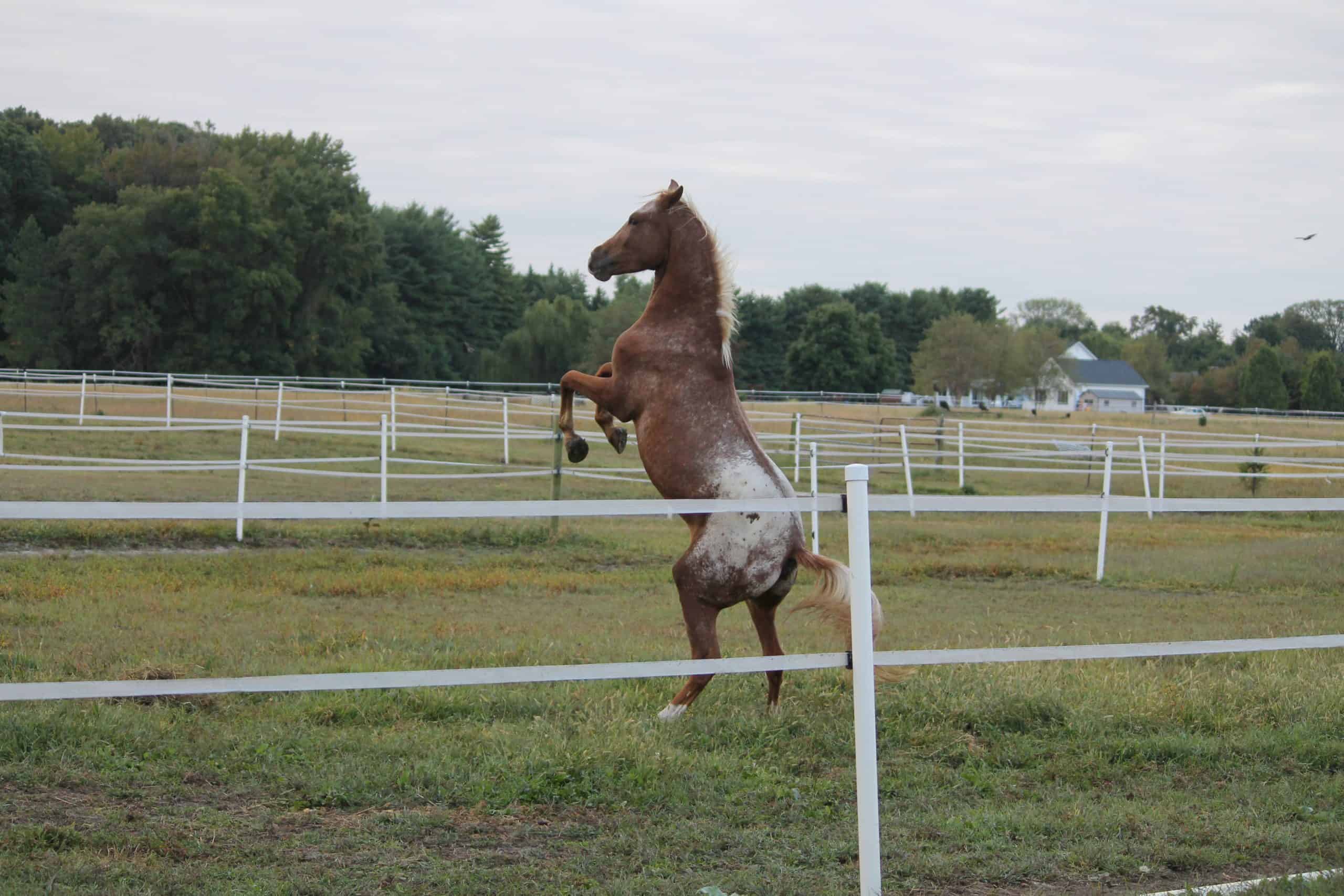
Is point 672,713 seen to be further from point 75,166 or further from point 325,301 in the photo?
point 75,166

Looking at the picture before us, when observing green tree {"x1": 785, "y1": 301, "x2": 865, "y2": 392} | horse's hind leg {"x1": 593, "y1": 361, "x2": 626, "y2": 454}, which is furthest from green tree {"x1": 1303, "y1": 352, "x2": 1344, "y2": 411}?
horse's hind leg {"x1": 593, "y1": 361, "x2": 626, "y2": 454}

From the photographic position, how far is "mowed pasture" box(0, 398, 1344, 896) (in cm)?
372

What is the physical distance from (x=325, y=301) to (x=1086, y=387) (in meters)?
62.6

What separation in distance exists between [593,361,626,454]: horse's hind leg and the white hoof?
1194 millimetres

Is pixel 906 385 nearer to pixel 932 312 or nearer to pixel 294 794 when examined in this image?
pixel 932 312

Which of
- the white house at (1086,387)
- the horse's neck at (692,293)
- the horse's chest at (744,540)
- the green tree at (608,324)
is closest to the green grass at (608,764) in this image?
the horse's chest at (744,540)

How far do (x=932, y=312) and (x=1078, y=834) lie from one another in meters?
83.6

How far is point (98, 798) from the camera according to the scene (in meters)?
4.14

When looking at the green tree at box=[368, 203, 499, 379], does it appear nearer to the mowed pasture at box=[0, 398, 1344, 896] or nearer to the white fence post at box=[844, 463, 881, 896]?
the mowed pasture at box=[0, 398, 1344, 896]

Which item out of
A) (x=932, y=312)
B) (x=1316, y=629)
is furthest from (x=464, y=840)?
(x=932, y=312)

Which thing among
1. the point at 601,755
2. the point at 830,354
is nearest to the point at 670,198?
the point at 601,755

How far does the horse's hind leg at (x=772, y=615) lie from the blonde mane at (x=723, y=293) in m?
1.01

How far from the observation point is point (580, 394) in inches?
219

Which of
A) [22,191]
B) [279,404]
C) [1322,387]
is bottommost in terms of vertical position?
[279,404]
